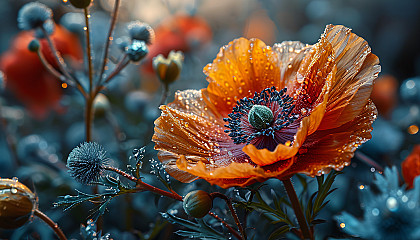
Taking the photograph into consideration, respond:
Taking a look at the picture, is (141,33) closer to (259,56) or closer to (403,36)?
(259,56)

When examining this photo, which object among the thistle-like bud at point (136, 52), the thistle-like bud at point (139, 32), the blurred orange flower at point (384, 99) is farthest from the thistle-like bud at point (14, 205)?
the blurred orange flower at point (384, 99)

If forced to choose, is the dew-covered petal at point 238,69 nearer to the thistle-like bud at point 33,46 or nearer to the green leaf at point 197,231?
the green leaf at point 197,231

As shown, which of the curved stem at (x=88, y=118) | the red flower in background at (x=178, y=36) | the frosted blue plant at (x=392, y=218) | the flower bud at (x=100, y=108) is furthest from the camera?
the red flower in background at (x=178, y=36)

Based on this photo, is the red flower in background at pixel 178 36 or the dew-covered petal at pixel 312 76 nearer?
the dew-covered petal at pixel 312 76

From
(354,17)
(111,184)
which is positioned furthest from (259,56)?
(354,17)

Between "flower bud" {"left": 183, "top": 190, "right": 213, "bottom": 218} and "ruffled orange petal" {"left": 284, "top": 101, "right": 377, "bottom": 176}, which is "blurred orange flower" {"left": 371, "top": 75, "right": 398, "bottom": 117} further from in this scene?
"flower bud" {"left": 183, "top": 190, "right": 213, "bottom": 218}

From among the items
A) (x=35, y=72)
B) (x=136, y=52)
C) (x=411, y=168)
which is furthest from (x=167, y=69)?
(x=35, y=72)

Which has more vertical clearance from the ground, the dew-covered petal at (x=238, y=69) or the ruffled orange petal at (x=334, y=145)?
the dew-covered petal at (x=238, y=69)
